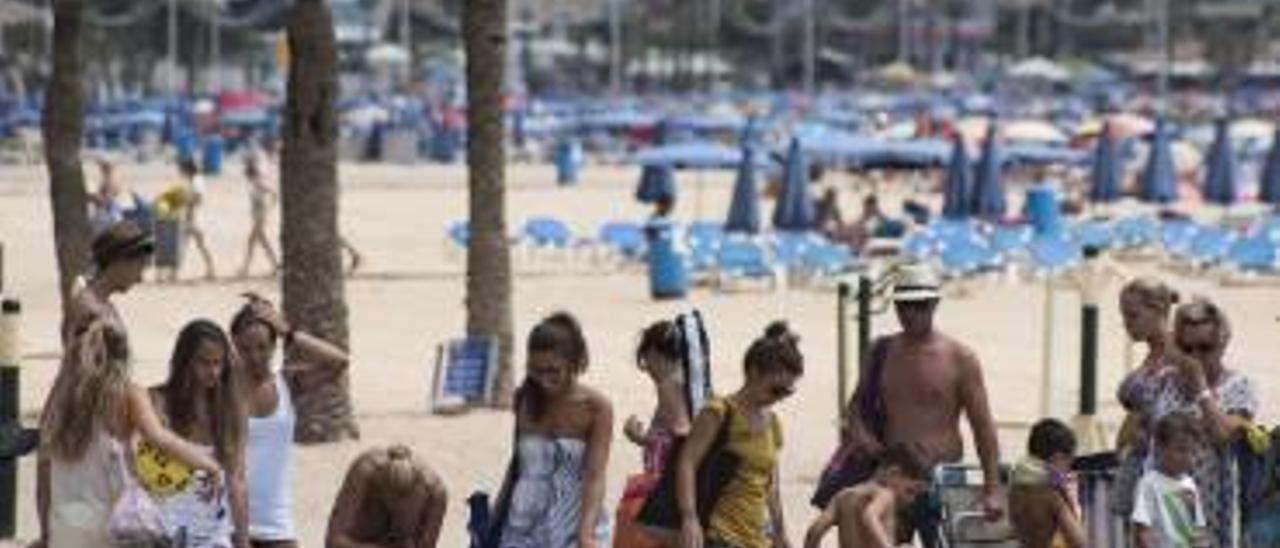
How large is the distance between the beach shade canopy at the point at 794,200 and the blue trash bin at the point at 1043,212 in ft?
7.77

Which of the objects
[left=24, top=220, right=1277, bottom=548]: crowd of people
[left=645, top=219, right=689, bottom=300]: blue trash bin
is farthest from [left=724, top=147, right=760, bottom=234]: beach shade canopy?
[left=24, top=220, right=1277, bottom=548]: crowd of people

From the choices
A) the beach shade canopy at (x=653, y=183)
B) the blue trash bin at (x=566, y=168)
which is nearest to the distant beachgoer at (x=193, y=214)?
the beach shade canopy at (x=653, y=183)

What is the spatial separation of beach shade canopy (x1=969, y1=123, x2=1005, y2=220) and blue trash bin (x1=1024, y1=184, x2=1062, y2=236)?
39 centimetres

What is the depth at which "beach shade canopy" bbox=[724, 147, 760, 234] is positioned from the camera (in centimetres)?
3259

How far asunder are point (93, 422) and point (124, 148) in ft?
184

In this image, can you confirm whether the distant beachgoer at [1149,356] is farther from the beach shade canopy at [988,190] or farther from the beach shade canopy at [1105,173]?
the beach shade canopy at [1105,173]

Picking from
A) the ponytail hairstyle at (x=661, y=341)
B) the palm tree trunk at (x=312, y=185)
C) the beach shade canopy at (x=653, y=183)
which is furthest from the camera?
the beach shade canopy at (x=653, y=183)

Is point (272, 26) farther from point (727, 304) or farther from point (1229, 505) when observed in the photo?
point (1229, 505)

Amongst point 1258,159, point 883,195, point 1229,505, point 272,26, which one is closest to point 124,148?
point 883,195

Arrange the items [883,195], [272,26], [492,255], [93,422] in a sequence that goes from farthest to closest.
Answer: [272,26], [883,195], [492,255], [93,422]

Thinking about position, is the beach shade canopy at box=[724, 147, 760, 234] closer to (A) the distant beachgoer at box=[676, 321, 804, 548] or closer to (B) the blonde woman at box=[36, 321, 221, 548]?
(A) the distant beachgoer at box=[676, 321, 804, 548]

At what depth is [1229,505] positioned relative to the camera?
8641mm

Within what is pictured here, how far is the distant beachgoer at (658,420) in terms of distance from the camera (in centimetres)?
832

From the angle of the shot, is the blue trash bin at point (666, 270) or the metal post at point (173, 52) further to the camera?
the metal post at point (173, 52)
